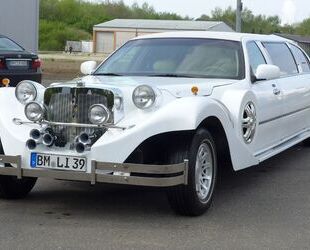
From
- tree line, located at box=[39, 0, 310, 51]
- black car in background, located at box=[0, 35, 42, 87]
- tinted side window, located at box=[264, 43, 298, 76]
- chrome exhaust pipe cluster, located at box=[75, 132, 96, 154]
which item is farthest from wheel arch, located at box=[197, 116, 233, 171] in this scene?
tree line, located at box=[39, 0, 310, 51]

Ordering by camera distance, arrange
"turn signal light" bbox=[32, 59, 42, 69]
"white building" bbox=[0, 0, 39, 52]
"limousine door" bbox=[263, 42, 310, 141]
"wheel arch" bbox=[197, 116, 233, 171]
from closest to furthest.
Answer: "wheel arch" bbox=[197, 116, 233, 171]
"limousine door" bbox=[263, 42, 310, 141]
"turn signal light" bbox=[32, 59, 42, 69]
"white building" bbox=[0, 0, 39, 52]

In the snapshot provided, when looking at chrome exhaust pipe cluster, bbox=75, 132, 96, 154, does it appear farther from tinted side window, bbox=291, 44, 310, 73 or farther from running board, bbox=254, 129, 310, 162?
tinted side window, bbox=291, 44, 310, 73

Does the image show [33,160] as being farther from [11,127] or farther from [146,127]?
[146,127]

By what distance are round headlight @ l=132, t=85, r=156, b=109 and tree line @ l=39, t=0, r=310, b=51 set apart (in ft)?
304

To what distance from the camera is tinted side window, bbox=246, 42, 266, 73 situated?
24.7 ft

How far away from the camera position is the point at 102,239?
17.1 feet

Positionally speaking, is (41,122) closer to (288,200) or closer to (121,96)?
(121,96)

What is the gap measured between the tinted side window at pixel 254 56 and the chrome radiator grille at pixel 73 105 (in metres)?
2.30

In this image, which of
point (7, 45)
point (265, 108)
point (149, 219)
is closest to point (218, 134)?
point (149, 219)

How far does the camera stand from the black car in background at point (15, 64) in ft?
43.0

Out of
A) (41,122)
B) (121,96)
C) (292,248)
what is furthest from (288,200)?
(41,122)

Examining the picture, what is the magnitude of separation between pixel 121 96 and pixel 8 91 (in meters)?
1.26

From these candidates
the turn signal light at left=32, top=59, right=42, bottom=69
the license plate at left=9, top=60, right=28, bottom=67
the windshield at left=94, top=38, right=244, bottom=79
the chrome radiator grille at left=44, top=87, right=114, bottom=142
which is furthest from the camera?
the turn signal light at left=32, top=59, right=42, bottom=69

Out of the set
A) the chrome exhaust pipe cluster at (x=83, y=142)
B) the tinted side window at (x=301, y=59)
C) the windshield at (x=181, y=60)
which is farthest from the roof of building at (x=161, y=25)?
the chrome exhaust pipe cluster at (x=83, y=142)
